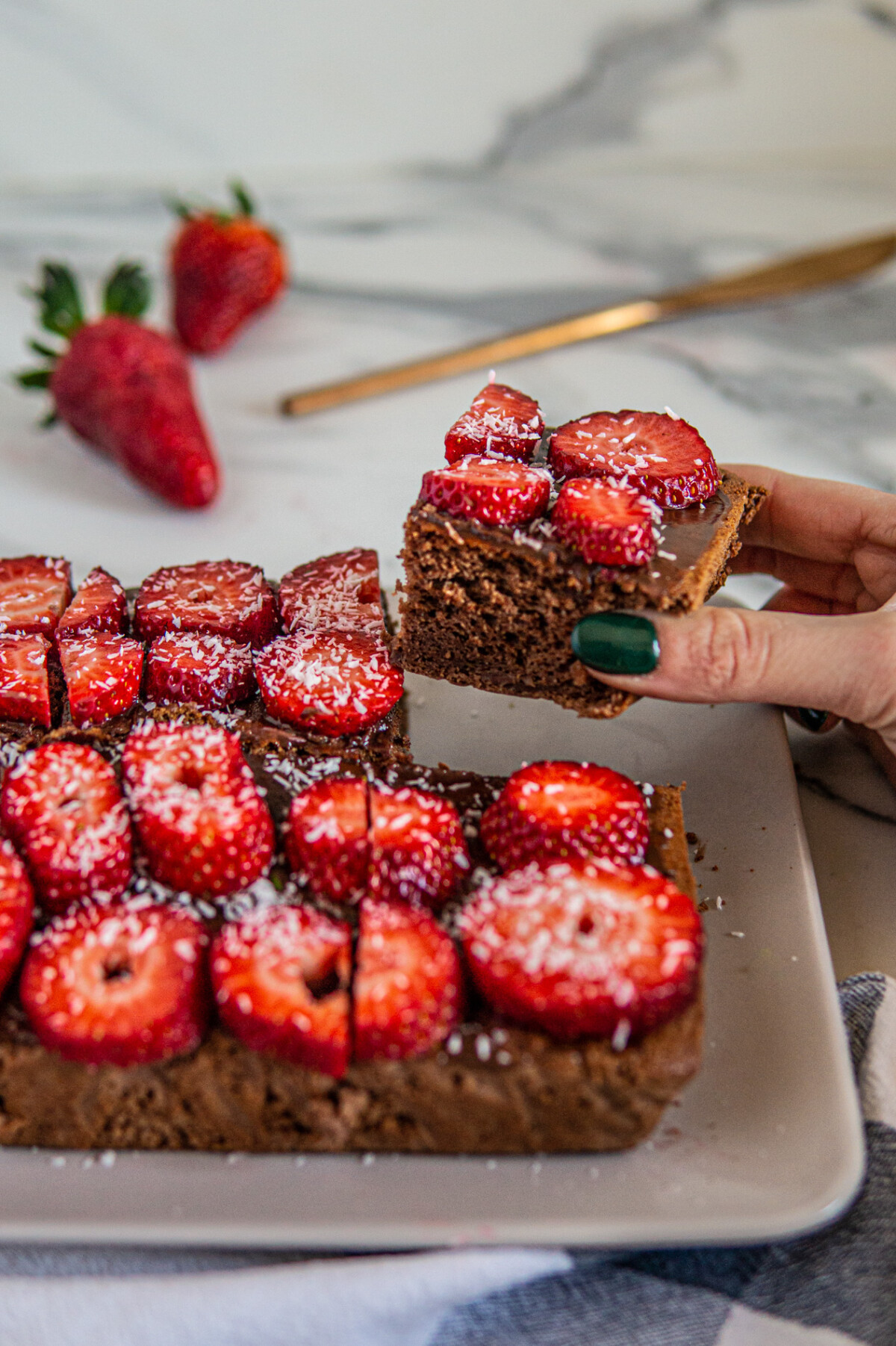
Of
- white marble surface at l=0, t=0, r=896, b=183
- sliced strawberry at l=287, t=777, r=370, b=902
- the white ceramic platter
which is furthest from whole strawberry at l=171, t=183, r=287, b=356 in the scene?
the white ceramic platter

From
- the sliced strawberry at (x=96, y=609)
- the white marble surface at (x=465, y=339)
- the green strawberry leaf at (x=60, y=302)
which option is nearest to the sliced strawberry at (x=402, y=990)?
the white marble surface at (x=465, y=339)

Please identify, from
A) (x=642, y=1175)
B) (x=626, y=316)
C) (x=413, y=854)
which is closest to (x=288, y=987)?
(x=413, y=854)

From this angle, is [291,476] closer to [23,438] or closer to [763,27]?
[23,438]

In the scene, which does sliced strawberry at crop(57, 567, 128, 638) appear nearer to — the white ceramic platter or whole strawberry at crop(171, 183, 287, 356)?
the white ceramic platter

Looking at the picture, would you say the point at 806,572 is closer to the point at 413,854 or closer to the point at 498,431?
the point at 498,431

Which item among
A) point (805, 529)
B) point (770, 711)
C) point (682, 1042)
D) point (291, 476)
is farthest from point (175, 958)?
point (291, 476)

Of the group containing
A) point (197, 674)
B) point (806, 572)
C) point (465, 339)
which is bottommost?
point (465, 339)
